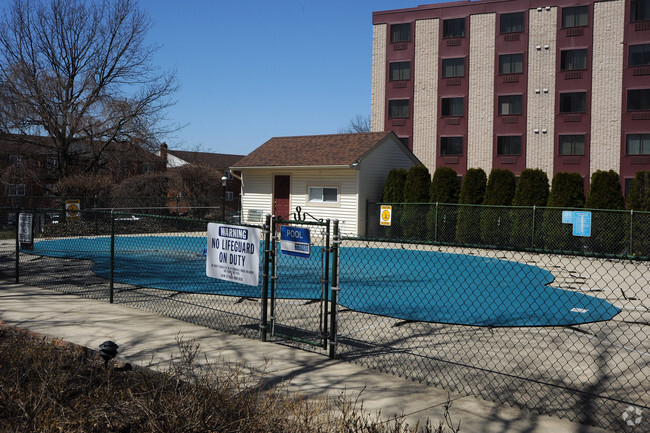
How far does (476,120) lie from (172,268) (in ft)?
95.8

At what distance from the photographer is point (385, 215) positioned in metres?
26.1

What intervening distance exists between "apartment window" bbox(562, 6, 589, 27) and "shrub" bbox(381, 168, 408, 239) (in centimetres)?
1932

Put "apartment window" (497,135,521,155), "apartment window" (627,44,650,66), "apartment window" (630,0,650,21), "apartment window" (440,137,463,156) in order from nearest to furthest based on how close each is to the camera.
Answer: "apartment window" (627,44,650,66) < "apartment window" (630,0,650,21) < "apartment window" (497,135,521,155) < "apartment window" (440,137,463,156)

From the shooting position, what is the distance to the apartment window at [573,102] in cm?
3703

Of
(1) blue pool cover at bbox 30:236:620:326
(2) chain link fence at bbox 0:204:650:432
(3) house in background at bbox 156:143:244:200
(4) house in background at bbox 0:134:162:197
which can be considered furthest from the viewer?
(3) house in background at bbox 156:143:244:200

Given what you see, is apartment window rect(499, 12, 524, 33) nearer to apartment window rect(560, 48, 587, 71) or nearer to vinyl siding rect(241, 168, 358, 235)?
apartment window rect(560, 48, 587, 71)

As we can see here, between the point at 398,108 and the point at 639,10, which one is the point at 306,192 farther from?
the point at 639,10

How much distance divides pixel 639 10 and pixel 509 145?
11.1m

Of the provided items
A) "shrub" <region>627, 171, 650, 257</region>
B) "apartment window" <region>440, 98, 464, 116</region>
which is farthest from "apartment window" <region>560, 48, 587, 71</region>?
"shrub" <region>627, 171, 650, 257</region>

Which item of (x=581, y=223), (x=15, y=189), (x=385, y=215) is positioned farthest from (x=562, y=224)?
(x=15, y=189)

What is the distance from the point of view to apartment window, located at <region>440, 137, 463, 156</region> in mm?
40281

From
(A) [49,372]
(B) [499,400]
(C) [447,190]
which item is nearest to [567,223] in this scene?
(C) [447,190]

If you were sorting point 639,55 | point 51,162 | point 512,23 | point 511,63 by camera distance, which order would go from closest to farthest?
point 51,162 → point 639,55 → point 511,63 → point 512,23

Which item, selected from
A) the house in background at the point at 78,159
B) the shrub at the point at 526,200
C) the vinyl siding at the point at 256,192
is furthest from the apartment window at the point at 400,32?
the shrub at the point at 526,200
